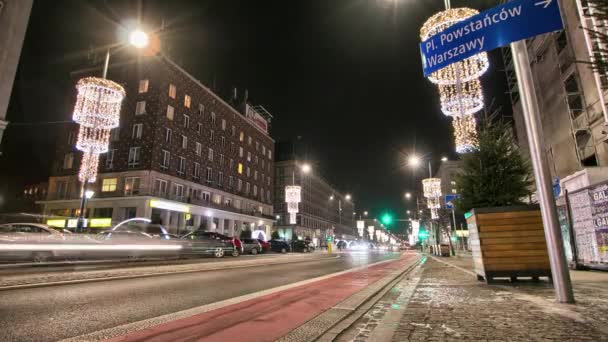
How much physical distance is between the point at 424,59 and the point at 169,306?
6851 mm

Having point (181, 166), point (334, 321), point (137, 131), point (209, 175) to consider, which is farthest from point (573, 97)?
point (209, 175)

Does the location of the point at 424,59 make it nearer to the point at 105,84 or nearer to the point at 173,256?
the point at 173,256

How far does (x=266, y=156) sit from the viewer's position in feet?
236

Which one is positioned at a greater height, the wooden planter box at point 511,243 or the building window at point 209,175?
the building window at point 209,175

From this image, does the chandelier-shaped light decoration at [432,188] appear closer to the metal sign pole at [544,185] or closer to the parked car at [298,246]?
the parked car at [298,246]

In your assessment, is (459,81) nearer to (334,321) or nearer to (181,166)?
(334,321)

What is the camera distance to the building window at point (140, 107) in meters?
42.3

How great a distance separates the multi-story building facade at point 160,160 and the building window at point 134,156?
5.6 inches

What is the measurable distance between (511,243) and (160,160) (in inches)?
1596

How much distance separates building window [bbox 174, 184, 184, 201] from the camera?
141 feet

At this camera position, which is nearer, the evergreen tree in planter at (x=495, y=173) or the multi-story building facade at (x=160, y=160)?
the evergreen tree in planter at (x=495, y=173)

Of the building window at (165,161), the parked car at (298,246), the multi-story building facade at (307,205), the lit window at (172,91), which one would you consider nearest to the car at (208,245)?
the parked car at (298,246)

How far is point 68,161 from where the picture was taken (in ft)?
145

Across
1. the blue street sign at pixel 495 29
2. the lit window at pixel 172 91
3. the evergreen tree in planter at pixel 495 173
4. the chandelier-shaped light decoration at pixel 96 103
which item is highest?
the lit window at pixel 172 91
